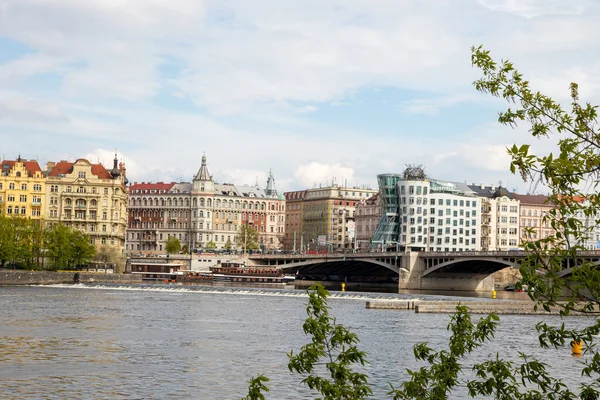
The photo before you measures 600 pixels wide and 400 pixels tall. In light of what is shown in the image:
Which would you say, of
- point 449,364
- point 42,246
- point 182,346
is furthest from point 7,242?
point 449,364

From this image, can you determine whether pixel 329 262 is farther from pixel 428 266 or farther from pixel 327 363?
pixel 327 363

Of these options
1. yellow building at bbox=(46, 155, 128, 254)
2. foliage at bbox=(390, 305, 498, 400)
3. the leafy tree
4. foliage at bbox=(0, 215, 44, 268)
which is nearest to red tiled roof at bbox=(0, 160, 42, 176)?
yellow building at bbox=(46, 155, 128, 254)

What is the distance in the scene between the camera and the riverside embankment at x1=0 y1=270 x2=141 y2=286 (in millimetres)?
123250

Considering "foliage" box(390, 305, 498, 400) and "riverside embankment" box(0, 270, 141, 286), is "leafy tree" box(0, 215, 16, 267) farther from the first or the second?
"foliage" box(390, 305, 498, 400)

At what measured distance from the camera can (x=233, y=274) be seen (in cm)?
16638

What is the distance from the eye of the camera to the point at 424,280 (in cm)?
14925

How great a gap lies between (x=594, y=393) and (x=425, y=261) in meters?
136

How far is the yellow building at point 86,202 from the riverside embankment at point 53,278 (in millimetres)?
25909

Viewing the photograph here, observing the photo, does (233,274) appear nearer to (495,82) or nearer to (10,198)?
(10,198)

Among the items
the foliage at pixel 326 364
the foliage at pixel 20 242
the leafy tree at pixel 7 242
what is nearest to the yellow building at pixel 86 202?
the foliage at pixel 20 242

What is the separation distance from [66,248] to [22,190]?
2926 centimetres

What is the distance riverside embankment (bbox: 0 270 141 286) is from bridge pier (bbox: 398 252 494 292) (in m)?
39.8

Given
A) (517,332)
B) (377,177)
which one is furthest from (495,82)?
(377,177)

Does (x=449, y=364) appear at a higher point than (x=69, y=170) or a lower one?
lower
